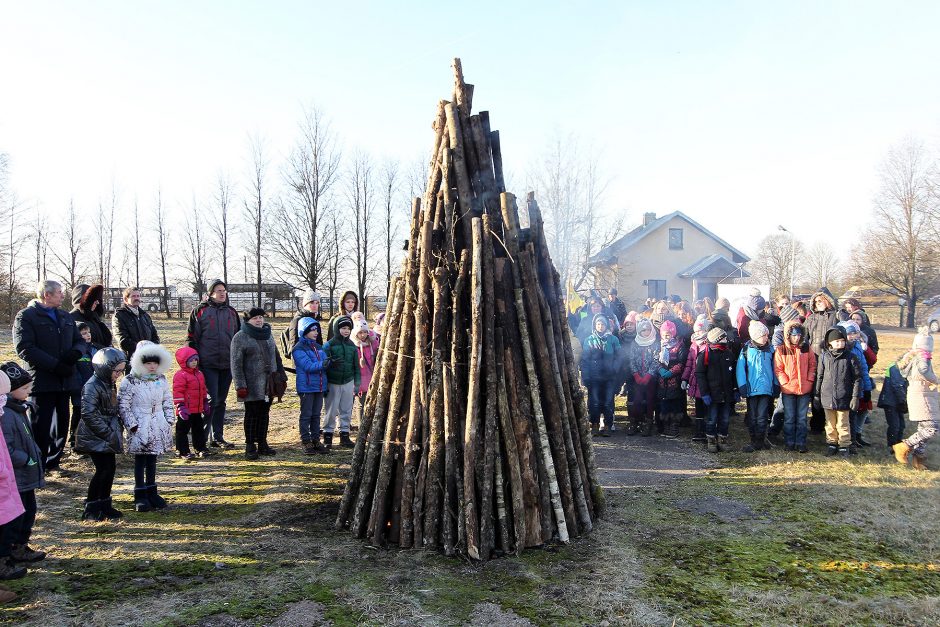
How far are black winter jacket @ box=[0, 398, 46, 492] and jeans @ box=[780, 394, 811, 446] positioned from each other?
8.71m

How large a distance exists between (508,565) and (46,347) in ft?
18.5

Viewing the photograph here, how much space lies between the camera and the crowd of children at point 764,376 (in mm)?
7844

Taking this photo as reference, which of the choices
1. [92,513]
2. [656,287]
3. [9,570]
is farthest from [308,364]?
[656,287]

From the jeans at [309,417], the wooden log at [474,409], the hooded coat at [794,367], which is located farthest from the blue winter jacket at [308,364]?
the hooded coat at [794,367]

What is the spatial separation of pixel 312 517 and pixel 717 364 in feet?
19.5

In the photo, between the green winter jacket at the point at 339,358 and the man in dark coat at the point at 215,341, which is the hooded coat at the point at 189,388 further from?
the green winter jacket at the point at 339,358

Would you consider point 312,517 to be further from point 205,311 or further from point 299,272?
point 299,272

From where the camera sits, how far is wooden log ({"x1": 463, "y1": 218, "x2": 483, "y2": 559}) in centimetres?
459

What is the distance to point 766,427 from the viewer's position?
27.0 ft

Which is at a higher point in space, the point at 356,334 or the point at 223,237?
the point at 223,237

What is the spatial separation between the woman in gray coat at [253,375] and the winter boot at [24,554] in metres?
2.96

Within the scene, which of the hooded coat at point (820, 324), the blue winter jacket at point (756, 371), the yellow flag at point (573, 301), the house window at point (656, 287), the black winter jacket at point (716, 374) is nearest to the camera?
the blue winter jacket at point (756, 371)

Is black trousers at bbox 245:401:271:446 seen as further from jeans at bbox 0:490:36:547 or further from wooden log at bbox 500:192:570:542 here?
wooden log at bbox 500:192:570:542

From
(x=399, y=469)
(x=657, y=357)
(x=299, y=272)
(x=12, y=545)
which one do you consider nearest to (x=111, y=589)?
(x=12, y=545)
